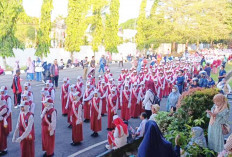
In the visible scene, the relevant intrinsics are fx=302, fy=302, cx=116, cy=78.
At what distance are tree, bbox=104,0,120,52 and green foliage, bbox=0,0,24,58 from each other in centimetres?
1833

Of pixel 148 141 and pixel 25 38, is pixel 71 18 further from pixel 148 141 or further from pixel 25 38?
pixel 148 141

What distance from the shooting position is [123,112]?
11867 millimetres

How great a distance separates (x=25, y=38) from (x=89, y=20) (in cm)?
2701

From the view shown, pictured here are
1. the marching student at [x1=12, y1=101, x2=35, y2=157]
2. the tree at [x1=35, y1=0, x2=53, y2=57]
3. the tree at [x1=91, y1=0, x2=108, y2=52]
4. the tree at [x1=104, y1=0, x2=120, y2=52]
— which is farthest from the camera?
the tree at [x1=104, y1=0, x2=120, y2=52]

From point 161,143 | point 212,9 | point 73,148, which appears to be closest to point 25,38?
point 212,9

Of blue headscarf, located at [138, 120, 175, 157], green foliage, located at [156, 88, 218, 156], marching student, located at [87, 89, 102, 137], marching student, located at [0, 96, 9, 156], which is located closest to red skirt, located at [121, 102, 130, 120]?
marching student, located at [87, 89, 102, 137]

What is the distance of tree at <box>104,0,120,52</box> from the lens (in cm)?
4521

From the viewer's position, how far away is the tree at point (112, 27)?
4521 cm

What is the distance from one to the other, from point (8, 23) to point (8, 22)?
92 millimetres

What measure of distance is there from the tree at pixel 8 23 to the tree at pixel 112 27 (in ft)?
60.1

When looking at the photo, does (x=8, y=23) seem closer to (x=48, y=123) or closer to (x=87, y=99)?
(x=87, y=99)

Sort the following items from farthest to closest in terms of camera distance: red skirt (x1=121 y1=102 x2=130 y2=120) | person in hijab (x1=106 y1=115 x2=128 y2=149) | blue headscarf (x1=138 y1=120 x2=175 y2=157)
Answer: red skirt (x1=121 y1=102 x2=130 y2=120), person in hijab (x1=106 y1=115 x2=128 y2=149), blue headscarf (x1=138 y1=120 x2=175 y2=157)

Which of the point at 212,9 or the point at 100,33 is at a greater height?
the point at 212,9

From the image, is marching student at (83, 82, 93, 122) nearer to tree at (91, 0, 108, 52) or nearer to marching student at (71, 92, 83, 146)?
marching student at (71, 92, 83, 146)
